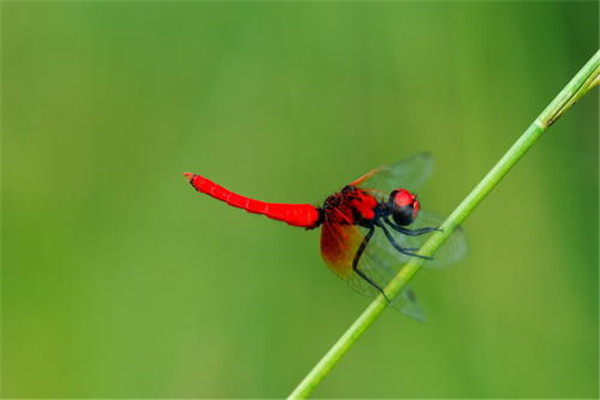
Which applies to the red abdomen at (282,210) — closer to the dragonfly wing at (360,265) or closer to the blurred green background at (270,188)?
the dragonfly wing at (360,265)

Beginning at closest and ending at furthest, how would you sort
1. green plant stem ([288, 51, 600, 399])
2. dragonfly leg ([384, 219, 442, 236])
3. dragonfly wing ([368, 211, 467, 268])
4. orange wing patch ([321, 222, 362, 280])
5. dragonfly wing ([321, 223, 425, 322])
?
green plant stem ([288, 51, 600, 399])
dragonfly wing ([368, 211, 467, 268])
dragonfly wing ([321, 223, 425, 322])
dragonfly leg ([384, 219, 442, 236])
orange wing patch ([321, 222, 362, 280])

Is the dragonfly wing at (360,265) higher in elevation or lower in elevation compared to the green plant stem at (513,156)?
lower

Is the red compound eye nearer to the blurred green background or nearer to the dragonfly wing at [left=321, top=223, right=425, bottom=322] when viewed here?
the dragonfly wing at [left=321, top=223, right=425, bottom=322]

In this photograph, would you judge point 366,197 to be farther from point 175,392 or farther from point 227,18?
point 227,18

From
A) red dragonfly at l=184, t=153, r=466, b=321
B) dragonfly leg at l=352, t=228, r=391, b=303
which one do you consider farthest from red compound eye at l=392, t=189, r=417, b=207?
dragonfly leg at l=352, t=228, r=391, b=303

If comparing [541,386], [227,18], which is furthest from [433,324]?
[227,18]

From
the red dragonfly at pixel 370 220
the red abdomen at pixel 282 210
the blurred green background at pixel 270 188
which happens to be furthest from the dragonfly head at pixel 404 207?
the blurred green background at pixel 270 188
